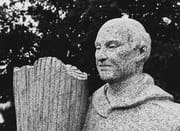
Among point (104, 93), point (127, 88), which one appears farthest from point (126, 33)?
point (104, 93)

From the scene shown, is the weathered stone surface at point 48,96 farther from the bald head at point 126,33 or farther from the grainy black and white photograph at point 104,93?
the bald head at point 126,33

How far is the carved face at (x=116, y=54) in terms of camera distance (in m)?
4.22

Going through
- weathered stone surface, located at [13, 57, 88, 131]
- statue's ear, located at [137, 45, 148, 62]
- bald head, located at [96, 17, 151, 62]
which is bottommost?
weathered stone surface, located at [13, 57, 88, 131]

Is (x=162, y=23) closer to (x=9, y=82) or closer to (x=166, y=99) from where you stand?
(x=9, y=82)

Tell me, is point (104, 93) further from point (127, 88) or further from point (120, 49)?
point (120, 49)

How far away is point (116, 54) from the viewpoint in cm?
421

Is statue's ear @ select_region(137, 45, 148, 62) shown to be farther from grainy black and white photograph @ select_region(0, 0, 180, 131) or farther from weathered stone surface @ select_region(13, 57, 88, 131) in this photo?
weathered stone surface @ select_region(13, 57, 88, 131)

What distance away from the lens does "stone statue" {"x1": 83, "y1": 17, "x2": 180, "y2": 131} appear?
4125 mm

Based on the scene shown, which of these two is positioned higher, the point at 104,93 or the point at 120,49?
the point at 120,49

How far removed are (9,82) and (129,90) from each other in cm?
488

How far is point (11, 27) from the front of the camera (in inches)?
371

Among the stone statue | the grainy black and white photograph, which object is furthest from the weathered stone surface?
the stone statue

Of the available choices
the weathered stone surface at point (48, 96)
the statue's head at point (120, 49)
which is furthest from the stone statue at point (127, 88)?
the weathered stone surface at point (48, 96)

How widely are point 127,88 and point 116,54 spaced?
0.33 meters
